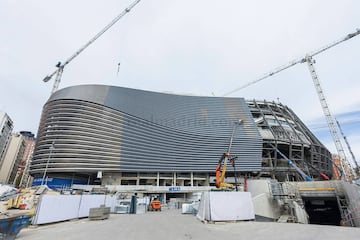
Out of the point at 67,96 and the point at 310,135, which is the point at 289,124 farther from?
the point at 67,96

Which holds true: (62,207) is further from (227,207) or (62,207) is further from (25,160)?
(25,160)

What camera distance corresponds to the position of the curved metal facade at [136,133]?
52.5m

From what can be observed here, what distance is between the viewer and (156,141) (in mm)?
61562

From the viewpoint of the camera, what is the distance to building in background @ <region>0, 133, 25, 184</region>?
94831mm

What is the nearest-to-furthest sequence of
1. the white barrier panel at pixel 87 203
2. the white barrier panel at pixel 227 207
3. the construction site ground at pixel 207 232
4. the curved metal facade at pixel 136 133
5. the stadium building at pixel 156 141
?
the construction site ground at pixel 207 232 < the white barrier panel at pixel 227 207 < the white barrier panel at pixel 87 203 < the curved metal facade at pixel 136 133 < the stadium building at pixel 156 141

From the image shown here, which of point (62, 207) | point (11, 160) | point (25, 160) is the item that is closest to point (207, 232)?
point (62, 207)

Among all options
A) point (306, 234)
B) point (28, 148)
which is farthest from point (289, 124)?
point (28, 148)

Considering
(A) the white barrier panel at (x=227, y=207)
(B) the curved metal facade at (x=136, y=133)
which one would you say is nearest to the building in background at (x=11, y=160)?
(B) the curved metal facade at (x=136, y=133)

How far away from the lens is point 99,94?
61.3 metres

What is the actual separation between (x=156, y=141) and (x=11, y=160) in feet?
318

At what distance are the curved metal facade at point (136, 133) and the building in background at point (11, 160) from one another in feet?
210

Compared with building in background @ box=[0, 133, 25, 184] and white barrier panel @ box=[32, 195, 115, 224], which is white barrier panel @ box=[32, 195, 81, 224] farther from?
building in background @ box=[0, 133, 25, 184]

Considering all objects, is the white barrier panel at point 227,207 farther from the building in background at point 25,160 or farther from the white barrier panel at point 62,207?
the building in background at point 25,160

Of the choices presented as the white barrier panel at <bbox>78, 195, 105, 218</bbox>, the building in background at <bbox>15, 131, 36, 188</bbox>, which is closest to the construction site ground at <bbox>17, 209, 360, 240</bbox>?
the white barrier panel at <bbox>78, 195, 105, 218</bbox>
